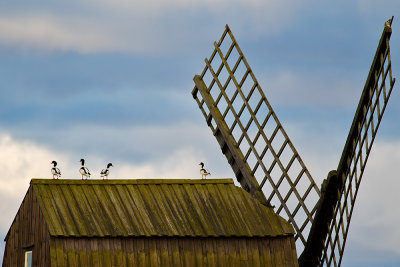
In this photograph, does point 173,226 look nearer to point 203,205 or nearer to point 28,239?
point 203,205

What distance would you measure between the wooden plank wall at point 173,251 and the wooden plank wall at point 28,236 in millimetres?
716

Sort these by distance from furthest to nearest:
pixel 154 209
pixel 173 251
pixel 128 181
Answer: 1. pixel 128 181
2. pixel 154 209
3. pixel 173 251

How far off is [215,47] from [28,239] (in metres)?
9.05

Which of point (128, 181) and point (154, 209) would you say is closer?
point (154, 209)

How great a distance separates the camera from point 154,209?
3027 centimetres

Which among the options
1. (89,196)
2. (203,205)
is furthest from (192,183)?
(89,196)

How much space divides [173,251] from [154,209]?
148 cm

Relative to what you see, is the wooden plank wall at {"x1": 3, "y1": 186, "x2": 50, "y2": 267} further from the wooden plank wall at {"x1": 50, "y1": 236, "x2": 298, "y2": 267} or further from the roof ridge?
the wooden plank wall at {"x1": 50, "y1": 236, "x2": 298, "y2": 267}

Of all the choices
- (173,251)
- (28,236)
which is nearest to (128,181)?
(173,251)

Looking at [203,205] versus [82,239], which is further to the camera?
[203,205]

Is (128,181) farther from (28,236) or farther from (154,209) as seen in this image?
(28,236)

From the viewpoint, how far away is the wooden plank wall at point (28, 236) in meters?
28.8

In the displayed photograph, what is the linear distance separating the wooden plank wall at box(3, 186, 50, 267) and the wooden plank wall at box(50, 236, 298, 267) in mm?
716

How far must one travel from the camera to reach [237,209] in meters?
31.2
